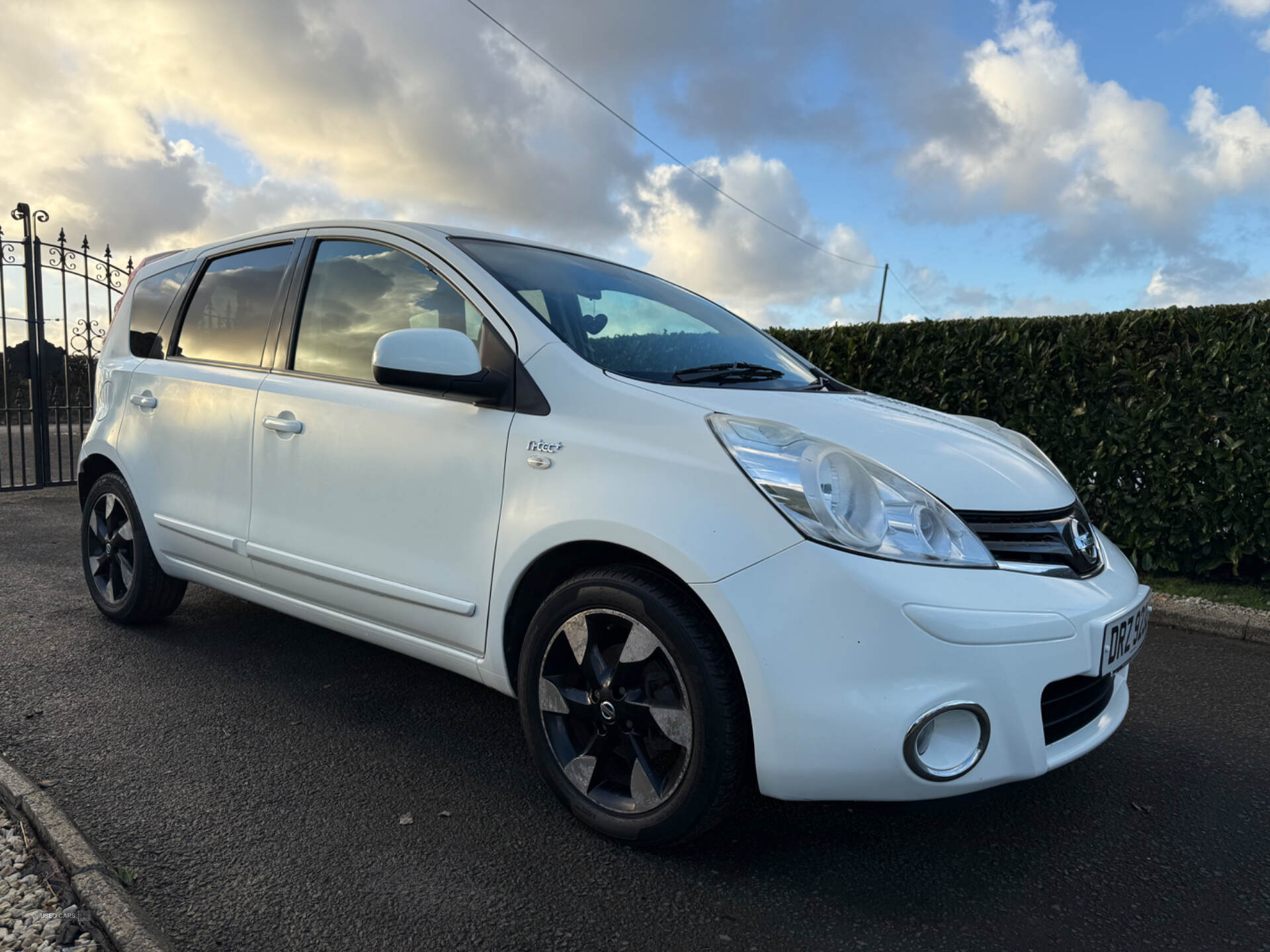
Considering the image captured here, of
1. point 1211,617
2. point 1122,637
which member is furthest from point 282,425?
point 1211,617

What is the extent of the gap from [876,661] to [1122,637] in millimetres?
791

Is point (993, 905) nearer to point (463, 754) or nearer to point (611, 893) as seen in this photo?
point (611, 893)

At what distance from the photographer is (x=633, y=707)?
2213mm

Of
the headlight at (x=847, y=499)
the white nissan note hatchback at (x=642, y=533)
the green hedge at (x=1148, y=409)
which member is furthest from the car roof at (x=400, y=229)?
the green hedge at (x=1148, y=409)

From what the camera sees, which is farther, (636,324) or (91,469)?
(91,469)

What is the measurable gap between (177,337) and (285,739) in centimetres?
189

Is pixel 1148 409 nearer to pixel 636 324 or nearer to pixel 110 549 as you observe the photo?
pixel 636 324

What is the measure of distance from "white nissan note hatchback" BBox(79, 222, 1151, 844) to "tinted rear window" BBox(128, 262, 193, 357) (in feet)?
2.11

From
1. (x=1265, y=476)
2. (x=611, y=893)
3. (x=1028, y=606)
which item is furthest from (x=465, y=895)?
(x=1265, y=476)

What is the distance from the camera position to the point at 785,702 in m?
1.94

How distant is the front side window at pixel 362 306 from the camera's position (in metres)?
2.80

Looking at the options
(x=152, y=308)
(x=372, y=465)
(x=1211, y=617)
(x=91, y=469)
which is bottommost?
(x=1211, y=617)

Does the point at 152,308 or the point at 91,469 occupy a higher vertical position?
the point at 152,308

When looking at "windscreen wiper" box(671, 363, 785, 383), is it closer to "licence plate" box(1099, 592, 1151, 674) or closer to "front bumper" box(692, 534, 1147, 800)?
"front bumper" box(692, 534, 1147, 800)
